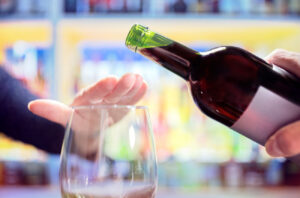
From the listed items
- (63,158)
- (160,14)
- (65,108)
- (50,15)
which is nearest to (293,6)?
(160,14)

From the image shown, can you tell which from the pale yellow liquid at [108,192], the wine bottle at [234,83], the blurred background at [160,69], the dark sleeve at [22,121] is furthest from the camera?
the blurred background at [160,69]

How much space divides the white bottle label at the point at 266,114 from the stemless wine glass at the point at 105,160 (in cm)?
15

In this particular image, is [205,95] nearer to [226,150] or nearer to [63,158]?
[63,158]

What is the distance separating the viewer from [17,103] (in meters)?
1.14

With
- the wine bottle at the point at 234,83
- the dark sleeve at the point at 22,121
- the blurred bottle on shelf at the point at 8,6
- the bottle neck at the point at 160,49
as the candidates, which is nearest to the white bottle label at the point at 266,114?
the wine bottle at the point at 234,83

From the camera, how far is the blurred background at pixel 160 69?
1.75m

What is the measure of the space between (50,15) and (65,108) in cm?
110

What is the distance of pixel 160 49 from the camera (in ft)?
2.19

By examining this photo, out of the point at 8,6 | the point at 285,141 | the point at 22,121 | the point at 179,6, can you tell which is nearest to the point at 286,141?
the point at 285,141

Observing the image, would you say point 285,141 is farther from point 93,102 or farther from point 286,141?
point 93,102

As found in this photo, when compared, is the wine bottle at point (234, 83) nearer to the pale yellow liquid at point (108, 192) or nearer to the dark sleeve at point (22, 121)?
the pale yellow liquid at point (108, 192)

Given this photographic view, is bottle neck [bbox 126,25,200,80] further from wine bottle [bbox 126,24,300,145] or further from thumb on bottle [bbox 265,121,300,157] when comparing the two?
thumb on bottle [bbox 265,121,300,157]

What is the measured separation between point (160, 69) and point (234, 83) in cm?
128

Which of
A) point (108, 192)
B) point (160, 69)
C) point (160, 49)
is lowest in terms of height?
point (160, 69)
